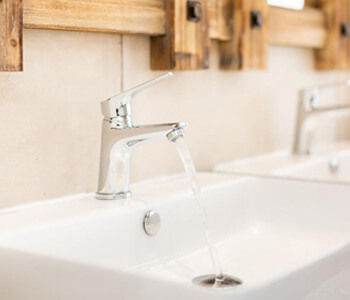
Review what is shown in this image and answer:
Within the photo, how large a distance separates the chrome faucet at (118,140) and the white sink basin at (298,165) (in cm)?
37

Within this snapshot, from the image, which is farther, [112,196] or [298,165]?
[298,165]

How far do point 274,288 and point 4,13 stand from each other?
1.71ft

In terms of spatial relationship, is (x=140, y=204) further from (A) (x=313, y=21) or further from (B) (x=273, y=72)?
(A) (x=313, y=21)

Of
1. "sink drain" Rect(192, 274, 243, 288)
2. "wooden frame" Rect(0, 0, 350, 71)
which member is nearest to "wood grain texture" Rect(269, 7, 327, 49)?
"wooden frame" Rect(0, 0, 350, 71)

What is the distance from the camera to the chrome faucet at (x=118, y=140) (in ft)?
3.45

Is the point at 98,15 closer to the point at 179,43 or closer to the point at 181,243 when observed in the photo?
the point at 179,43

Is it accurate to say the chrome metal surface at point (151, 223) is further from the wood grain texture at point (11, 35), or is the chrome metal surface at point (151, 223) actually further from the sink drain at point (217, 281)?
the wood grain texture at point (11, 35)

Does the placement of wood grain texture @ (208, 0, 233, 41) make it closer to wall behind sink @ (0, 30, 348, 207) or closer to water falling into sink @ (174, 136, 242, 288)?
wall behind sink @ (0, 30, 348, 207)

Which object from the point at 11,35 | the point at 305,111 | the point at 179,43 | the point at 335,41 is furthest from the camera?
the point at 335,41

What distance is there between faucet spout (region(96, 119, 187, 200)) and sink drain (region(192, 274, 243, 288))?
20cm

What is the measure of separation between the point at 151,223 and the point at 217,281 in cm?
16

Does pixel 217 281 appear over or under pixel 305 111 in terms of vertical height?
under

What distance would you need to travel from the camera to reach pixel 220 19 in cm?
141

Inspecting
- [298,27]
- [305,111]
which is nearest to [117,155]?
[305,111]
